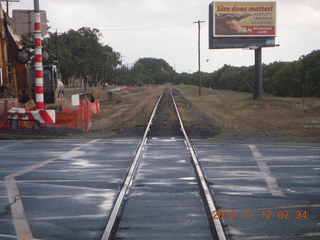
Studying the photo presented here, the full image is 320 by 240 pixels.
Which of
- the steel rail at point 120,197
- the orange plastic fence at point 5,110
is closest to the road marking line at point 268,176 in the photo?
the steel rail at point 120,197

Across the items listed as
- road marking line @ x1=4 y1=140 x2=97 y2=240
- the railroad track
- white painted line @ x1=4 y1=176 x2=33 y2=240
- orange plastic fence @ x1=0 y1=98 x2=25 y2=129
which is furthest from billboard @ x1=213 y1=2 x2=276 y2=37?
white painted line @ x1=4 y1=176 x2=33 y2=240

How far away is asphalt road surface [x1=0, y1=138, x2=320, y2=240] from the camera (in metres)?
5.33

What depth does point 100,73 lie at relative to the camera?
120 metres

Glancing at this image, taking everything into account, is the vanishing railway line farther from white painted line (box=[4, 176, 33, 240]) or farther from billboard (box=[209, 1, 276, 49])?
billboard (box=[209, 1, 276, 49])

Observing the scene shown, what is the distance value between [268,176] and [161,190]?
2322mm

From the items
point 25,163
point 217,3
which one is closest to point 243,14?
point 217,3

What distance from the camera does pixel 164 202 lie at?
644cm

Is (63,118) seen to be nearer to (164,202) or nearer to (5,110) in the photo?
(5,110)

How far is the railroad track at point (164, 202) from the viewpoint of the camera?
5.16m

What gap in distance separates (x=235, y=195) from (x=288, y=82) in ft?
179

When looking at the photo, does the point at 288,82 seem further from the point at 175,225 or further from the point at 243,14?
the point at 175,225
